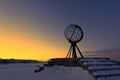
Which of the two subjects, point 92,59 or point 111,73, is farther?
point 92,59

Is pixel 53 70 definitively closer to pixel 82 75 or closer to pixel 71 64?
pixel 71 64

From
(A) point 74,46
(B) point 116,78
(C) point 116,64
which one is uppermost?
(A) point 74,46

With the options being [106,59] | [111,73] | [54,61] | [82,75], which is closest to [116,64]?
[106,59]

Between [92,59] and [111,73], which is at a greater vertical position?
[92,59]

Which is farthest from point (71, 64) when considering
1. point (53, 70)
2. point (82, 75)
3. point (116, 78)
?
point (116, 78)

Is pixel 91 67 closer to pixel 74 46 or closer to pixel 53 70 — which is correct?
pixel 53 70

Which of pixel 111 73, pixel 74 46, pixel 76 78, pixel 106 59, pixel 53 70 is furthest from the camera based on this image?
pixel 74 46

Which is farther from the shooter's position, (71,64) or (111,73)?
(71,64)

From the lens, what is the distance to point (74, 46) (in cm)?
2850

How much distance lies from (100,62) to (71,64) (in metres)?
3.13

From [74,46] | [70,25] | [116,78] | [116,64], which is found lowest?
[116,78]

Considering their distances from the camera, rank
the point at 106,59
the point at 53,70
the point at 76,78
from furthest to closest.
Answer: the point at 106,59 < the point at 53,70 < the point at 76,78

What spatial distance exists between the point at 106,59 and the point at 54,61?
6.11 meters

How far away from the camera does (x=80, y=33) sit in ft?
93.7
